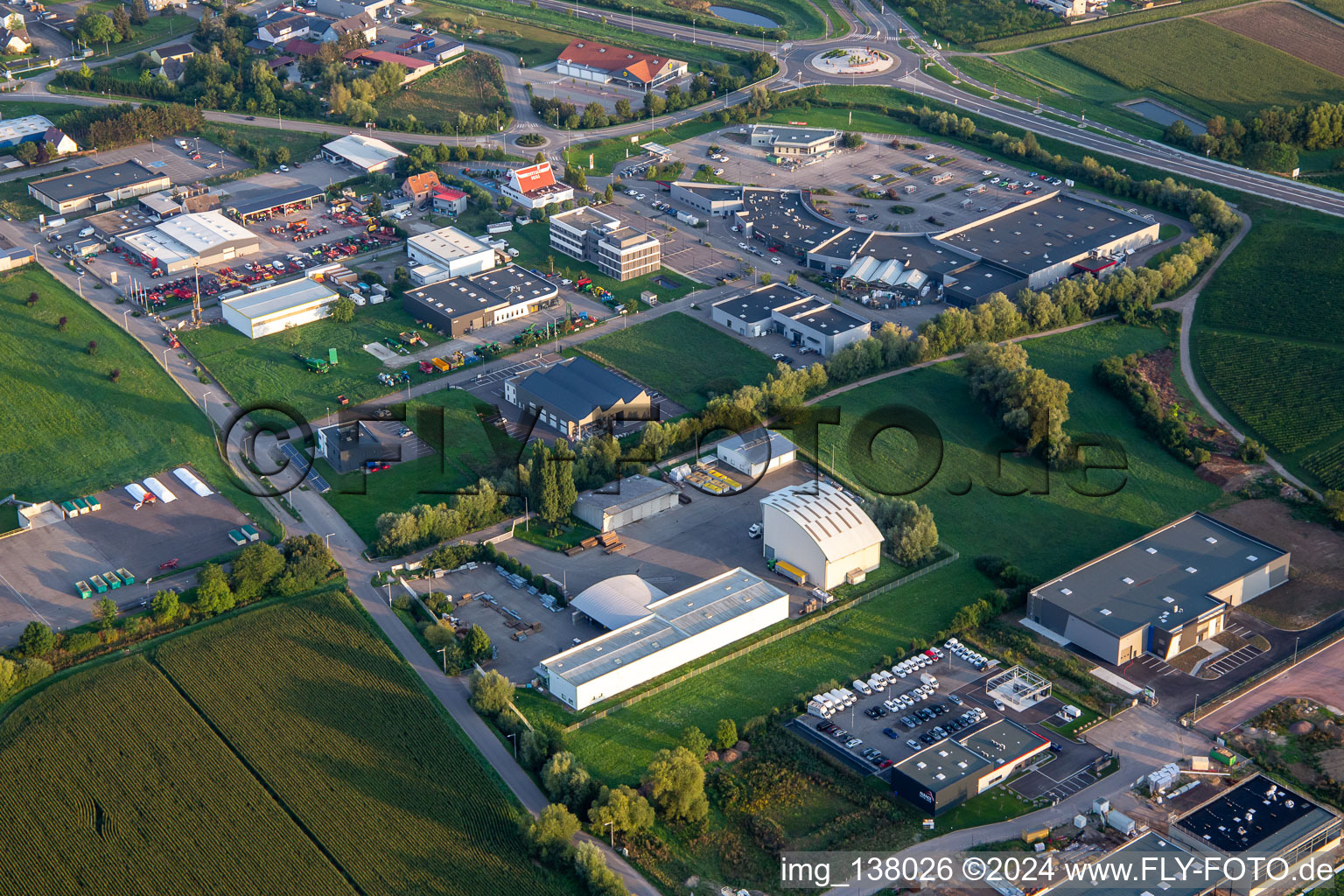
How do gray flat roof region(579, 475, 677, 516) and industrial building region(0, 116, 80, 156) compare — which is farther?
industrial building region(0, 116, 80, 156)

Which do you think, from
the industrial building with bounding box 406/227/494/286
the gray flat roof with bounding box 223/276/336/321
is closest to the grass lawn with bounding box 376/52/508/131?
the industrial building with bounding box 406/227/494/286

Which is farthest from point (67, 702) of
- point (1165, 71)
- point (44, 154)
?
point (1165, 71)

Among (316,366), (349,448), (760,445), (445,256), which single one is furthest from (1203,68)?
(349,448)

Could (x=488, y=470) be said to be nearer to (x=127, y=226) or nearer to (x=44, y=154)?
(x=127, y=226)

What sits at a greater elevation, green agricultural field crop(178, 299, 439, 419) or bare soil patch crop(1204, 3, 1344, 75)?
bare soil patch crop(1204, 3, 1344, 75)

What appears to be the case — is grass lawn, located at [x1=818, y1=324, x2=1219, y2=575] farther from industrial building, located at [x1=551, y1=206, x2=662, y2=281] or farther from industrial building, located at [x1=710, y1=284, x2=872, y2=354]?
industrial building, located at [x1=551, y1=206, x2=662, y2=281]
